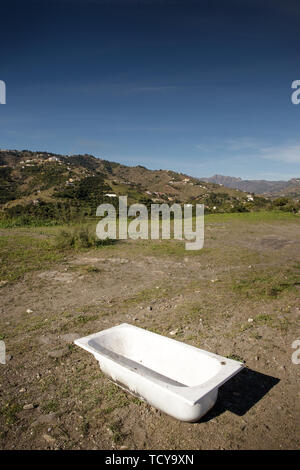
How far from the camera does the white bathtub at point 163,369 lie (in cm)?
206

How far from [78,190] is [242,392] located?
1570 inches

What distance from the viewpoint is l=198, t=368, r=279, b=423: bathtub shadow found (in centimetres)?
240

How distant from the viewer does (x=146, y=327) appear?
3920 mm

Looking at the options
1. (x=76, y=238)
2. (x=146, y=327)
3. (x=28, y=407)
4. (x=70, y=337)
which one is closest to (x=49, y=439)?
(x=28, y=407)

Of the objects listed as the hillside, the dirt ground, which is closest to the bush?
the hillside

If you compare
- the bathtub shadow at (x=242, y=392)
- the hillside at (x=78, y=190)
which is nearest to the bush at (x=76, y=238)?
the hillside at (x=78, y=190)

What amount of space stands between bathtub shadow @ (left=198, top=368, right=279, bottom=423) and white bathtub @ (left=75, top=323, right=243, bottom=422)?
0.23 m

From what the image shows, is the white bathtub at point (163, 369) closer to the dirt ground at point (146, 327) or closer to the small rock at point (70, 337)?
the dirt ground at point (146, 327)

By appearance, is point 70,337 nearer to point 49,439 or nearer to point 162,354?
point 162,354

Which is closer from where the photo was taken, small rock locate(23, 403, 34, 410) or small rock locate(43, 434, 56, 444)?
small rock locate(43, 434, 56, 444)

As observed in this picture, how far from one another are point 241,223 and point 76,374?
14.8 m

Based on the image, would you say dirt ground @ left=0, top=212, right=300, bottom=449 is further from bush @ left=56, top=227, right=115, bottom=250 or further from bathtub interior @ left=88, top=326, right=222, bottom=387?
bush @ left=56, top=227, right=115, bottom=250

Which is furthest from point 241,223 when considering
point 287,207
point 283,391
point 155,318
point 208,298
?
point 283,391

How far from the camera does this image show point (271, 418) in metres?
2.30
